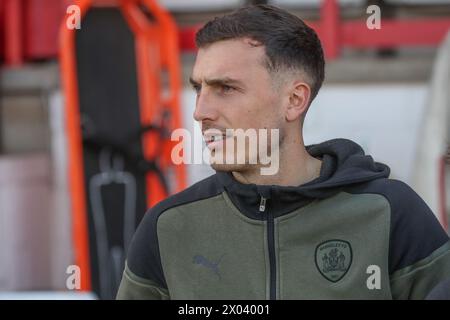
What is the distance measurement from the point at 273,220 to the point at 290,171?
0.14 metres

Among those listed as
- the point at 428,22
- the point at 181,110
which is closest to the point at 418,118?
the point at 428,22

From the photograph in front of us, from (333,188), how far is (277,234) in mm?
144

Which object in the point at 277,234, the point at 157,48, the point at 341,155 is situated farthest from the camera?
the point at 157,48

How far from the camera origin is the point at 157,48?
14.7 feet

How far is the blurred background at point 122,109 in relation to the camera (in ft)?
13.5

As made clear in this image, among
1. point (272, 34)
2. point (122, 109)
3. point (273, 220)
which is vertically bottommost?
point (273, 220)

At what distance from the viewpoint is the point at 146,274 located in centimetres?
184

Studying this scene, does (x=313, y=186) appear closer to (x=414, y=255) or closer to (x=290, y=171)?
(x=290, y=171)

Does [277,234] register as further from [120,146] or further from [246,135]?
[120,146]

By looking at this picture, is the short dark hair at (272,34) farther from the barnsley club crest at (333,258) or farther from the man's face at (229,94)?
the barnsley club crest at (333,258)

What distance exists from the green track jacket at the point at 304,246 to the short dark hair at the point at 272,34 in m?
0.24

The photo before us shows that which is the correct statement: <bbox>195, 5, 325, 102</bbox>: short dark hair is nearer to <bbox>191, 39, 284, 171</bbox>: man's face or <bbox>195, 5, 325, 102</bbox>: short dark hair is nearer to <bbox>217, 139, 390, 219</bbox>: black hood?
<bbox>191, 39, 284, 171</bbox>: man's face

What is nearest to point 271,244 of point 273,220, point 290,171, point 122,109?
point 273,220

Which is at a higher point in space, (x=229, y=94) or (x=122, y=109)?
(x=229, y=94)
